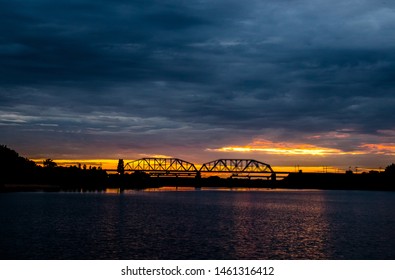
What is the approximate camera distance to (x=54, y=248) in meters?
49.5

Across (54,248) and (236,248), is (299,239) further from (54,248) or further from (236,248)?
(54,248)

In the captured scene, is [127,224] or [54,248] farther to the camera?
[127,224]

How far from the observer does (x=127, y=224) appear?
7638 cm
